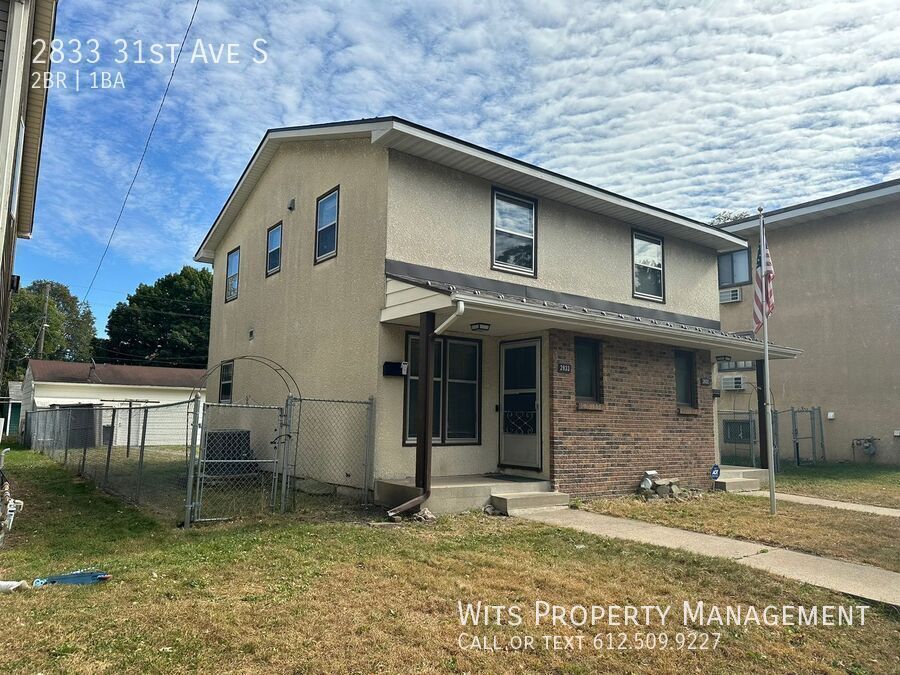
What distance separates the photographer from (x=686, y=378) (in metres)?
12.2

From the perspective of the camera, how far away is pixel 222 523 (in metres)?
7.62

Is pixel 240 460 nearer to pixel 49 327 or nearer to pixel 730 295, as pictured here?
pixel 730 295

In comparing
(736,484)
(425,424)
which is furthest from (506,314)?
(736,484)

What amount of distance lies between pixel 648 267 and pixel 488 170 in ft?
14.6

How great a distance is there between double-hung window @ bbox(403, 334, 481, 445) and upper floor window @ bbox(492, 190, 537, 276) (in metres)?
1.48

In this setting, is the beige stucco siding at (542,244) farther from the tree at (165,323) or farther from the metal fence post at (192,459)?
the tree at (165,323)

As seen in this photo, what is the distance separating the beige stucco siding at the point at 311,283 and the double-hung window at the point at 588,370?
10.9ft

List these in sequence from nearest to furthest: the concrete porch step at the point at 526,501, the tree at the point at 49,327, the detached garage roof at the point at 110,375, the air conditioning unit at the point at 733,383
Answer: the concrete porch step at the point at 526,501
the air conditioning unit at the point at 733,383
the detached garage roof at the point at 110,375
the tree at the point at 49,327

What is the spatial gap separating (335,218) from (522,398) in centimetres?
434

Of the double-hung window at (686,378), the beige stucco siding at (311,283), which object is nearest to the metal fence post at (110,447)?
the beige stucco siding at (311,283)

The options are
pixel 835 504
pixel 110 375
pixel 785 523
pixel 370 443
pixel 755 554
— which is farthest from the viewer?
pixel 110 375

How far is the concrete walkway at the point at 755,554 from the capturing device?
5.29 m

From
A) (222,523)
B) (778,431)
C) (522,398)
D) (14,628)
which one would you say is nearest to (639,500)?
Answer: (522,398)

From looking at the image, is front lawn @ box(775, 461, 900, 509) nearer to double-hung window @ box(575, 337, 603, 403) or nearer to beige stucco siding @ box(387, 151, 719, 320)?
beige stucco siding @ box(387, 151, 719, 320)
